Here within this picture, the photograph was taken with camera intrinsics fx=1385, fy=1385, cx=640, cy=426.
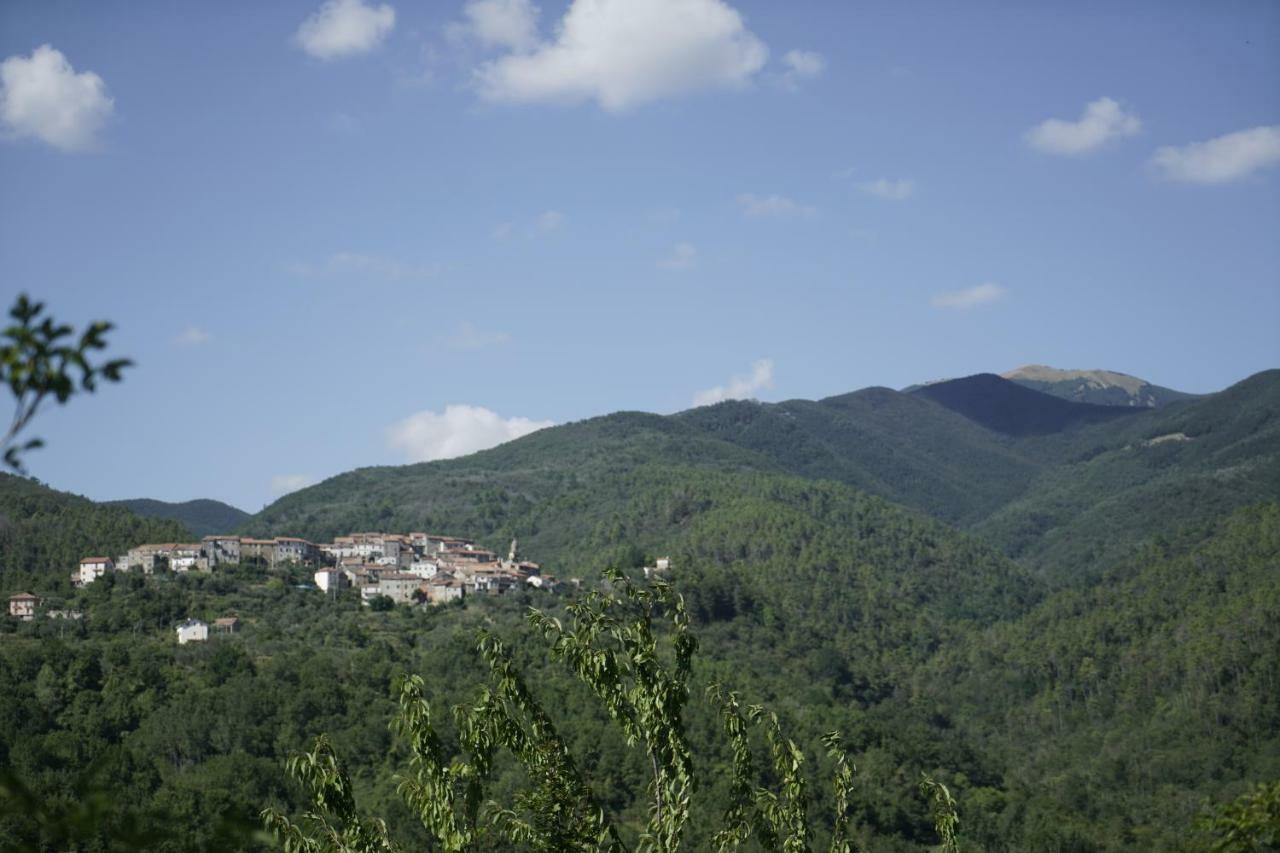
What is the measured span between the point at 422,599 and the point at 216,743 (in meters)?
32.3

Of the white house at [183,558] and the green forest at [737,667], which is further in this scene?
the white house at [183,558]

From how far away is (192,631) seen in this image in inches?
2697

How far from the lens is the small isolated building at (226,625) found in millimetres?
69875

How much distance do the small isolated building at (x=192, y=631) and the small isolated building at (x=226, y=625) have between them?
0.66 m

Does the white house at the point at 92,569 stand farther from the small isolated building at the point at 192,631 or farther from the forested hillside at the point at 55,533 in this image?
the small isolated building at the point at 192,631

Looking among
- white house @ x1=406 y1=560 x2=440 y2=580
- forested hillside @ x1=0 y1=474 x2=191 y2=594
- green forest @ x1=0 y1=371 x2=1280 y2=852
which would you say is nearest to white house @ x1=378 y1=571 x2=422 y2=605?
white house @ x1=406 y1=560 x2=440 y2=580

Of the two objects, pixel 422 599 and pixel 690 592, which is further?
pixel 690 592

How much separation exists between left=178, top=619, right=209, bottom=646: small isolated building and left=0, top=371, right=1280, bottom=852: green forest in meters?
1.50

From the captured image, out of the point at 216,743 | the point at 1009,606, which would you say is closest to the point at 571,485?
the point at 1009,606

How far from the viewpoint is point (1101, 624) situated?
330 feet

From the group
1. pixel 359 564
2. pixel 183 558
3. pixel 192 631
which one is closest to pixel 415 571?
pixel 359 564

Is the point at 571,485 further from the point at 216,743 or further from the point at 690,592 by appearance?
the point at 216,743

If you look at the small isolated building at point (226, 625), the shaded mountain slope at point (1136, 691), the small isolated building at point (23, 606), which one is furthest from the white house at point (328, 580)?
the shaded mountain slope at point (1136, 691)

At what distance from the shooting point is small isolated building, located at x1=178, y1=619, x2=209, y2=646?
68.0 meters
